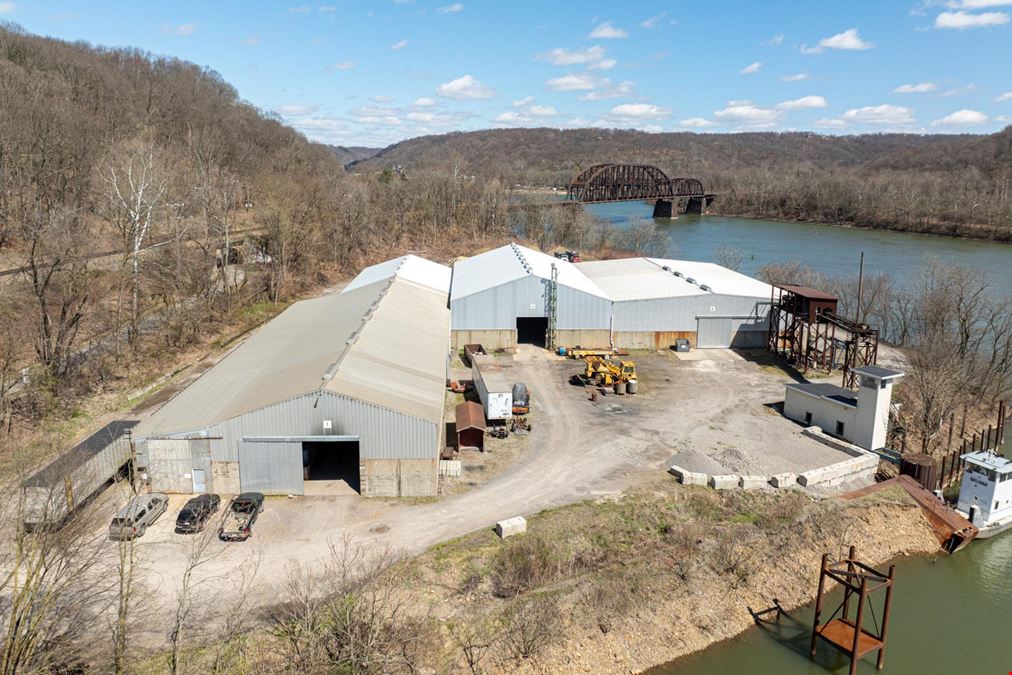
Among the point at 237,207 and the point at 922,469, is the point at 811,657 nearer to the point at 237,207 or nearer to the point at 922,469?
the point at 922,469

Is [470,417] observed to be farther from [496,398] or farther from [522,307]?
[522,307]

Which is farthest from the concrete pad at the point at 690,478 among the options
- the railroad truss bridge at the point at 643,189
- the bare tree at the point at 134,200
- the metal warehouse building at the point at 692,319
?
the railroad truss bridge at the point at 643,189

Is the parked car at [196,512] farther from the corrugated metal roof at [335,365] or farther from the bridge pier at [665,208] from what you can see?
the bridge pier at [665,208]

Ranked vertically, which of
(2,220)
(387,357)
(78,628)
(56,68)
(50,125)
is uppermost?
(56,68)

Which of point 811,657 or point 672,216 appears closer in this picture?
point 811,657

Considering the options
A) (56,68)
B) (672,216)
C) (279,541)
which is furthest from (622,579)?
(672,216)

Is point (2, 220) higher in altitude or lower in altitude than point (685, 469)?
higher

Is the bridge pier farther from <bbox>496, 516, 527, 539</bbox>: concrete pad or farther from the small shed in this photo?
<bbox>496, 516, 527, 539</bbox>: concrete pad
